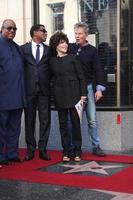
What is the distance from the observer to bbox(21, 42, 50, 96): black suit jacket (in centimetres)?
695

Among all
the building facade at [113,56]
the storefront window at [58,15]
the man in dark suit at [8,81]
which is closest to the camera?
the man in dark suit at [8,81]

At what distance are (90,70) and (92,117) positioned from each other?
71 centimetres

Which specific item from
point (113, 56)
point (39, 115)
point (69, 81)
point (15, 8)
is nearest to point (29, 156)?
point (39, 115)

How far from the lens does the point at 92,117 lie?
7.29 meters

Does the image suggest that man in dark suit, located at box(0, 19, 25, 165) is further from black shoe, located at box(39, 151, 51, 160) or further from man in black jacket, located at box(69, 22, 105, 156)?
man in black jacket, located at box(69, 22, 105, 156)

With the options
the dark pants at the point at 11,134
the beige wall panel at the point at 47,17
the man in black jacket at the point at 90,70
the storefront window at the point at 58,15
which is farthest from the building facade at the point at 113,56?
the dark pants at the point at 11,134

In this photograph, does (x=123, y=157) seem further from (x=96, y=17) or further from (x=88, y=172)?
(x=96, y=17)

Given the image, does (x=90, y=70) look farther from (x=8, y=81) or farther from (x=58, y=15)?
(x=58, y=15)

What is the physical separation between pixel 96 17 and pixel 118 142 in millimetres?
2133

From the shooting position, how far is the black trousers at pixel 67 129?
22.5 feet

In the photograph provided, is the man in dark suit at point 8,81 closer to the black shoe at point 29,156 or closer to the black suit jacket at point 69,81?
the black shoe at point 29,156

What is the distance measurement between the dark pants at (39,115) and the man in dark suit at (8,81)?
0.65ft

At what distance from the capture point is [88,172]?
6.19 m

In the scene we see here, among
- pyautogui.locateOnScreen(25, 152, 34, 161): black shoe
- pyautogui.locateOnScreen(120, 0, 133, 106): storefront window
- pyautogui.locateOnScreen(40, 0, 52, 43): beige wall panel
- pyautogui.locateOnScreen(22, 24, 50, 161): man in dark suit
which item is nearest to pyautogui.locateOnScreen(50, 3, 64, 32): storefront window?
pyautogui.locateOnScreen(40, 0, 52, 43): beige wall panel
